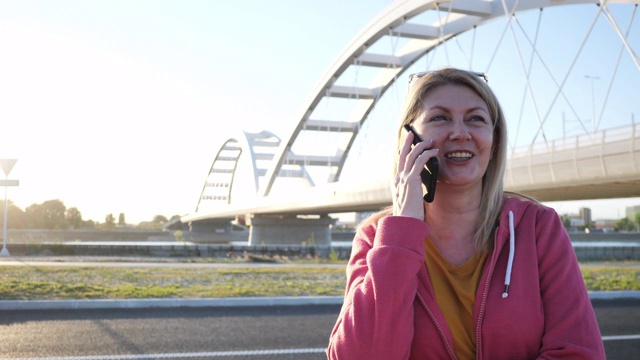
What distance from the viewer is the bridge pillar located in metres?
52.3

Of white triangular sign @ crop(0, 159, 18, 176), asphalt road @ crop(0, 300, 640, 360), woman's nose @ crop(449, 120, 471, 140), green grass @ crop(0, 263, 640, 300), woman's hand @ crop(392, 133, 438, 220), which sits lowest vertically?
asphalt road @ crop(0, 300, 640, 360)

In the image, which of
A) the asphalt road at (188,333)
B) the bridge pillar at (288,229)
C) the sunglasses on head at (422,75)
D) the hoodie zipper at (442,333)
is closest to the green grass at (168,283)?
the asphalt road at (188,333)

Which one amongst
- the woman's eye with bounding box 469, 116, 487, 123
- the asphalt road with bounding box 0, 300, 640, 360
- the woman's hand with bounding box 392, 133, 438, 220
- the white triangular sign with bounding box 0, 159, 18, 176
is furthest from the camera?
the white triangular sign with bounding box 0, 159, 18, 176

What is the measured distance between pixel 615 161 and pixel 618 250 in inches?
373

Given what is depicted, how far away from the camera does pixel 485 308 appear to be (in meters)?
1.62

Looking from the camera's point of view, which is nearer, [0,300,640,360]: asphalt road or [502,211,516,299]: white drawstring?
[502,211,516,299]: white drawstring

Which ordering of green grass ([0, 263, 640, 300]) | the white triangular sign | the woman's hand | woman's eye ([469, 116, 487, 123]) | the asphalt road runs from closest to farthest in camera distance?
the woman's hand → woman's eye ([469, 116, 487, 123]) → the asphalt road → green grass ([0, 263, 640, 300]) → the white triangular sign

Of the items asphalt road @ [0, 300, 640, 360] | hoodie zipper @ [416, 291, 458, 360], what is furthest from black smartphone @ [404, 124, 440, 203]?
asphalt road @ [0, 300, 640, 360]

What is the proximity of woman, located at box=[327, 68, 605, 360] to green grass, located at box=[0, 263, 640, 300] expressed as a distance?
24.5ft

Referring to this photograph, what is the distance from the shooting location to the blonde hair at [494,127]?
1.80 meters

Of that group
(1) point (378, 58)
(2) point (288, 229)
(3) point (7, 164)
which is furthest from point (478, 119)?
(2) point (288, 229)

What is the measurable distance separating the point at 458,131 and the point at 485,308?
47 centimetres

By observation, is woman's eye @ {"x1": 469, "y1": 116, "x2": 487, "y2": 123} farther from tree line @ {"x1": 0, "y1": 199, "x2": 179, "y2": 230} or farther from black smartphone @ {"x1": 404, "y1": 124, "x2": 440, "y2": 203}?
tree line @ {"x1": 0, "y1": 199, "x2": 179, "y2": 230}

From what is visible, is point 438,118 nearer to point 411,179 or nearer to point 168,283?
point 411,179
